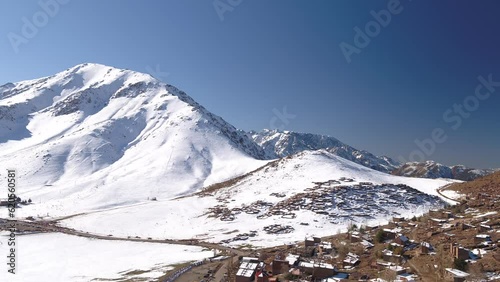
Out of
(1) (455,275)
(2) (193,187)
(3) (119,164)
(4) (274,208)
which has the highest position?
(3) (119,164)

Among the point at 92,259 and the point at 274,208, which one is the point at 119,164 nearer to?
the point at 274,208

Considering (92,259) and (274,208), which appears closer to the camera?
(92,259)

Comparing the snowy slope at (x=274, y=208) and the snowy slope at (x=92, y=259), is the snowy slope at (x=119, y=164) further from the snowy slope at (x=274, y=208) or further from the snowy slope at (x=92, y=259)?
the snowy slope at (x=92, y=259)

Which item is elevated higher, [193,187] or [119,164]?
[119,164]

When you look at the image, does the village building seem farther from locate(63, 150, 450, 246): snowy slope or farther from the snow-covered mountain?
the snow-covered mountain

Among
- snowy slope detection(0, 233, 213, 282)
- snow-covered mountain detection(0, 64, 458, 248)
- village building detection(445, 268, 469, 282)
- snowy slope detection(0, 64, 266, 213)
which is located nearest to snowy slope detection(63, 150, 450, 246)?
snow-covered mountain detection(0, 64, 458, 248)

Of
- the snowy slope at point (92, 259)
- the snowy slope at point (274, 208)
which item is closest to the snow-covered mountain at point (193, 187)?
the snowy slope at point (274, 208)

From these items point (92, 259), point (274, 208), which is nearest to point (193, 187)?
point (274, 208)

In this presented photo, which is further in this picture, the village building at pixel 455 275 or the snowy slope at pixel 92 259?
the snowy slope at pixel 92 259

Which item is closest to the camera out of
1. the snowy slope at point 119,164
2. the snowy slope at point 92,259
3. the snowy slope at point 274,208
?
the snowy slope at point 92,259
